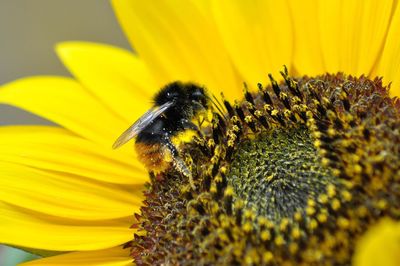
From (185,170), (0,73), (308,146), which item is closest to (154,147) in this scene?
(185,170)

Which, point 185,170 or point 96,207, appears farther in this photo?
point 96,207

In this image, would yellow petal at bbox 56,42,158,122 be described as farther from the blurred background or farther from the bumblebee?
the blurred background

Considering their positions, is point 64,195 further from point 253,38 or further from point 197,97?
point 253,38

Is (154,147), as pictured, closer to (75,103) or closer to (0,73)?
(75,103)

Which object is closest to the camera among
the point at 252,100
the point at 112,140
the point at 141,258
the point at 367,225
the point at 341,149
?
the point at 367,225

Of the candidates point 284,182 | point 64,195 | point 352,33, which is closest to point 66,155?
point 64,195

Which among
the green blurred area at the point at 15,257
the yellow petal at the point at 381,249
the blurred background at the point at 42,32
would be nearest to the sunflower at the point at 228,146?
the yellow petal at the point at 381,249

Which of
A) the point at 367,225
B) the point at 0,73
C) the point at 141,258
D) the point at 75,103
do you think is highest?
the point at 0,73

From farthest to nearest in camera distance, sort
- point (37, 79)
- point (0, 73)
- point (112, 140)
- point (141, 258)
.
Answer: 1. point (0, 73)
2. point (37, 79)
3. point (112, 140)
4. point (141, 258)
